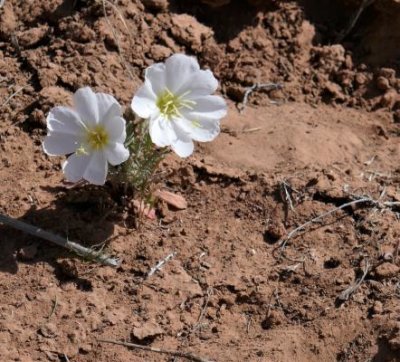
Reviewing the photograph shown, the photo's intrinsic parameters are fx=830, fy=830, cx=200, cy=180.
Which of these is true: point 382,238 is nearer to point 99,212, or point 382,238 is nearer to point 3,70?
point 99,212

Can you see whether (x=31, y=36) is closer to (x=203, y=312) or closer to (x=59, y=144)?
(x=59, y=144)

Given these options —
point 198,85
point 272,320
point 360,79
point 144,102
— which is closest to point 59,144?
point 144,102

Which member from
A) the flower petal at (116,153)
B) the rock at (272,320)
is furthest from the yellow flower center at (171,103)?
the rock at (272,320)

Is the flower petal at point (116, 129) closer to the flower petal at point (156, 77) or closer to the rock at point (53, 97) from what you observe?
the flower petal at point (156, 77)

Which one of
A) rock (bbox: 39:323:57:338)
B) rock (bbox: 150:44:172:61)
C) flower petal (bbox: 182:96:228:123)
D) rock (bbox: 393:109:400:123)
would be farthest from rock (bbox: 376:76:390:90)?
rock (bbox: 39:323:57:338)

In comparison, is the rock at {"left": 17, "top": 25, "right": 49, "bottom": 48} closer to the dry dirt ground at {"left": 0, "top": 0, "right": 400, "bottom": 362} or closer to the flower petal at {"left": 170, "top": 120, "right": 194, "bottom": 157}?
the dry dirt ground at {"left": 0, "top": 0, "right": 400, "bottom": 362}
